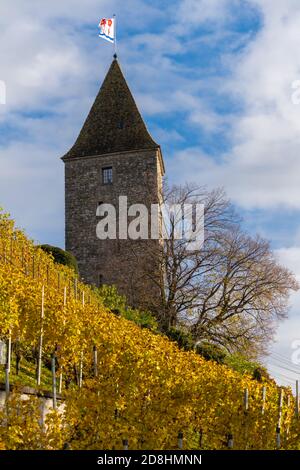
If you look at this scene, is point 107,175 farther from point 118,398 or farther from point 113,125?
point 118,398

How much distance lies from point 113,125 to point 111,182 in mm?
3718

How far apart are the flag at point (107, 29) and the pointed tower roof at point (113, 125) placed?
216 cm

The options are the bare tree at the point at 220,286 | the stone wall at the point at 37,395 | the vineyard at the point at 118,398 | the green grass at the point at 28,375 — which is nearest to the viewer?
the vineyard at the point at 118,398

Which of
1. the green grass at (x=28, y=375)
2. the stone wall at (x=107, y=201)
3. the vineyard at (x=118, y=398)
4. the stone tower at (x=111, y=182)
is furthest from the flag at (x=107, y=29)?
the green grass at (x=28, y=375)

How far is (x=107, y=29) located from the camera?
4509 centimetres

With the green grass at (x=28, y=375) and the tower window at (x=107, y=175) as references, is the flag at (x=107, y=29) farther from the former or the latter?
the green grass at (x=28, y=375)

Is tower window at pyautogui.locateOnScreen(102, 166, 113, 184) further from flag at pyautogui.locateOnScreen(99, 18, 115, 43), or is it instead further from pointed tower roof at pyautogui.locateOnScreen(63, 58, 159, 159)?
flag at pyautogui.locateOnScreen(99, 18, 115, 43)

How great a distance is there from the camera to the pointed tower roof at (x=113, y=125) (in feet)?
135

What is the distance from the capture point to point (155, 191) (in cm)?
3941

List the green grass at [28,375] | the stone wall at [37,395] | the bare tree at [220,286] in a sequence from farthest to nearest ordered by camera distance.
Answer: the bare tree at [220,286]
the green grass at [28,375]
the stone wall at [37,395]

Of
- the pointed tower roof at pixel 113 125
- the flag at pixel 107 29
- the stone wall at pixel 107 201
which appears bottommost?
the stone wall at pixel 107 201

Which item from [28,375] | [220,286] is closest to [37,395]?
[28,375]
